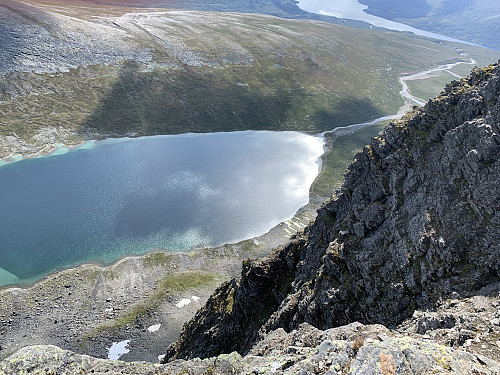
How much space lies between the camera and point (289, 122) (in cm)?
15388

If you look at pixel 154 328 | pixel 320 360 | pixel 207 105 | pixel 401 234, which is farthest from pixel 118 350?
pixel 207 105

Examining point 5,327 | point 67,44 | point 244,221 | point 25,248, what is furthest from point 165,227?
point 67,44

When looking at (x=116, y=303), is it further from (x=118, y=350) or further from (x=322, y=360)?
(x=322, y=360)

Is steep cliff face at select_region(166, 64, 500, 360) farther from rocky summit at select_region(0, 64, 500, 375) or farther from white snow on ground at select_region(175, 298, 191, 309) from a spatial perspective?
white snow on ground at select_region(175, 298, 191, 309)

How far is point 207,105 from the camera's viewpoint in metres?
154

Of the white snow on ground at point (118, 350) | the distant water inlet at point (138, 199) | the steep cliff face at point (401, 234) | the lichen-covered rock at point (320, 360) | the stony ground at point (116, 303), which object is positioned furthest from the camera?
the distant water inlet at point (138, 199)

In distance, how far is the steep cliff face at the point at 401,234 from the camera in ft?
69.9

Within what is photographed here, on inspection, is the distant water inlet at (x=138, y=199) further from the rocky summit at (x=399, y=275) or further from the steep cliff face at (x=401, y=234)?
the rocky summit at (x=399, y=275)

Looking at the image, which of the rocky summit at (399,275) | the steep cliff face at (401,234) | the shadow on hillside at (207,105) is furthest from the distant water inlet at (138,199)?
the rocky summit at (399,275)

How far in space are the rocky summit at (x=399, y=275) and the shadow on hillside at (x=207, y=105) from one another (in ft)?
367

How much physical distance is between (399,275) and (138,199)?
249ft

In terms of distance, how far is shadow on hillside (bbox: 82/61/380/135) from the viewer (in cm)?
13462

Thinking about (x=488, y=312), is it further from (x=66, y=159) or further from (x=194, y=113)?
(x=194, y=113)

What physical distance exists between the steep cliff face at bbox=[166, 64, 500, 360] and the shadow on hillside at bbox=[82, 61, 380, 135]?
108508 millimetres
